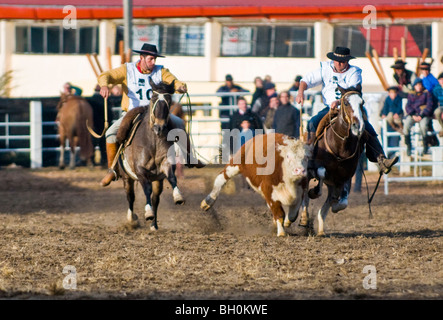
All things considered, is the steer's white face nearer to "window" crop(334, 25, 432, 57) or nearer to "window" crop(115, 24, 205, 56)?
"window" crop(334, 25, 432, 57)

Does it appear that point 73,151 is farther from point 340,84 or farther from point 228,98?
point 340,84

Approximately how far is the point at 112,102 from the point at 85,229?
881 cm

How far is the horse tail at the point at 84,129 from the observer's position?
1855 cm

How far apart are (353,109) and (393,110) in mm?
7171

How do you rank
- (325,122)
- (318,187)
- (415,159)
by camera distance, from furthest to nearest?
1. (415,159)
2. (325,122)
3. (318,187)

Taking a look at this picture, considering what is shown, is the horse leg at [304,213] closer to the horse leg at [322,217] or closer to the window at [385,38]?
the horse leg at [322,217]

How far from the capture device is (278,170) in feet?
30.3

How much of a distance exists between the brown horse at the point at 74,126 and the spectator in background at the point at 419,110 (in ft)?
21.6

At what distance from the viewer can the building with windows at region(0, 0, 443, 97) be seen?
27.5 metres

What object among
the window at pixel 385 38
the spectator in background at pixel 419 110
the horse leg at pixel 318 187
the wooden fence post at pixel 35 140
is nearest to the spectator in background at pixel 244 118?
the spectator in background at pixel 419 110

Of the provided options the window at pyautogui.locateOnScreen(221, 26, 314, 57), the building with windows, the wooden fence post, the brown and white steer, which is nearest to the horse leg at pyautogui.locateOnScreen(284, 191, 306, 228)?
the brown and white steer

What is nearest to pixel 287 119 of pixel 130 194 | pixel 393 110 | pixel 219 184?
pixel 393 110
